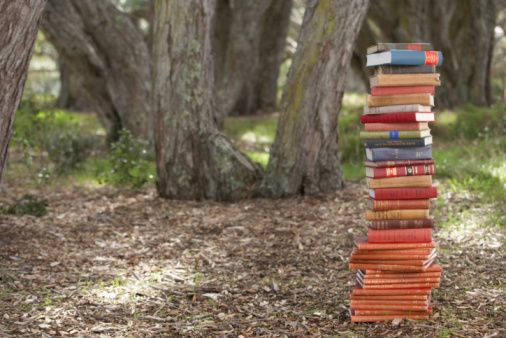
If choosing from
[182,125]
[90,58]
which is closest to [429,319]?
[182,125]

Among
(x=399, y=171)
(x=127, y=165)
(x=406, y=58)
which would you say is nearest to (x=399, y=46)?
(x=406, y=58)

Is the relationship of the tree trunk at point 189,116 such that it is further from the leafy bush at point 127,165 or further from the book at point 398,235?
the book at point 398,235

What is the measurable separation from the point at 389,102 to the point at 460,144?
21.5 ft

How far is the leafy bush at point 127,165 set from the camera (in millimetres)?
8820

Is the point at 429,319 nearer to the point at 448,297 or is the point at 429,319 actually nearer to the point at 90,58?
the point at 448,297

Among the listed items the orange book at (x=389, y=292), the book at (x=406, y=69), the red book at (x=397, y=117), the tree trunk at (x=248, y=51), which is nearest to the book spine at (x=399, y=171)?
the red book at (x=397, y=117)

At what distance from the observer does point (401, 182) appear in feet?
15.0

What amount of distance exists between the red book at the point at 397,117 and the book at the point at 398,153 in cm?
17

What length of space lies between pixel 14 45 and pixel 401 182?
8.23 feet

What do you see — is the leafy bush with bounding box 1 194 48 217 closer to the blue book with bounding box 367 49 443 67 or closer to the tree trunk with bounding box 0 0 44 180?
the tree trunk with bounding box 0 0 44 180

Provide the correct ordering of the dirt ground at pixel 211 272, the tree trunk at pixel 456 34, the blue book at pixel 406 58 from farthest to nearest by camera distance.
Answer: the tree trunk at pixel 456 34
the dirt ground at pixel 211 272
the blue book at pixel 406 58

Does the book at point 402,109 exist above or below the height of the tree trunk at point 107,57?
below

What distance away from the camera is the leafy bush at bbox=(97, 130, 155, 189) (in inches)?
347

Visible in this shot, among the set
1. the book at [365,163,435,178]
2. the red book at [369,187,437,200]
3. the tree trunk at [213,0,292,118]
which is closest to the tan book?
the book at [365,163,435,178]
